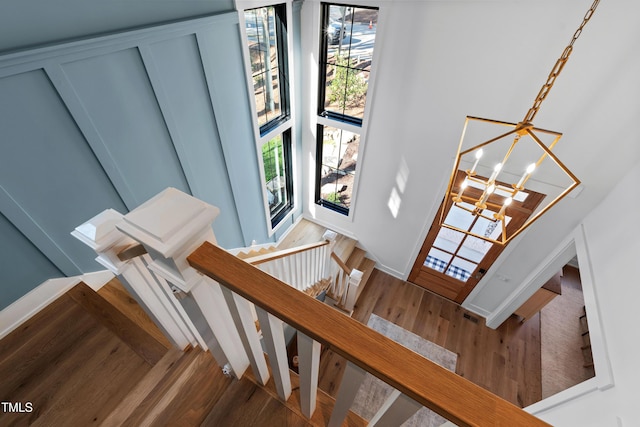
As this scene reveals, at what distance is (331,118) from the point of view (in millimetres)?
3410

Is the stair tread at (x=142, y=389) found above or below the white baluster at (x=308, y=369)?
below

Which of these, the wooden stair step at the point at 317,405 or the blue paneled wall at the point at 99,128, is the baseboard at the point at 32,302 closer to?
the blue paneled wall at the point at 99,128

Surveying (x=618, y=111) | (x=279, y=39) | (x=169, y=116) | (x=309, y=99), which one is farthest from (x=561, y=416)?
(x=279, y=39)

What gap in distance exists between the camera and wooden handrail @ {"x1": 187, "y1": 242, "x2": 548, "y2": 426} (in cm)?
52

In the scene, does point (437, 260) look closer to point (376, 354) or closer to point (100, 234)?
point (376, 354)

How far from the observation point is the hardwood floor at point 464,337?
323 cm

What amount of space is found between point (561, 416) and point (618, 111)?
7.20 ft

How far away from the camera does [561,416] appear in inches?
67.6

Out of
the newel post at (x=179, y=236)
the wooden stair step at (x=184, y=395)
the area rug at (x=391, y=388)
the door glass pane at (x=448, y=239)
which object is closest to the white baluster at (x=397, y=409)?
the newel post at (x=179, y=236)

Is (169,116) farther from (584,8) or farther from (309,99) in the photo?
(584,8)

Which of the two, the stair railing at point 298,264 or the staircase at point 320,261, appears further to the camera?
the staircase at point 320,261

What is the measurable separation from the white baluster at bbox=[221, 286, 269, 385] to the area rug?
213cm

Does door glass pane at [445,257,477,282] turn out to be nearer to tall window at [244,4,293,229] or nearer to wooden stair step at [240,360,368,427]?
tall window at [244,4,293,229]

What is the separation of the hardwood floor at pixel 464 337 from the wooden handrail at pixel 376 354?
2925 mm
